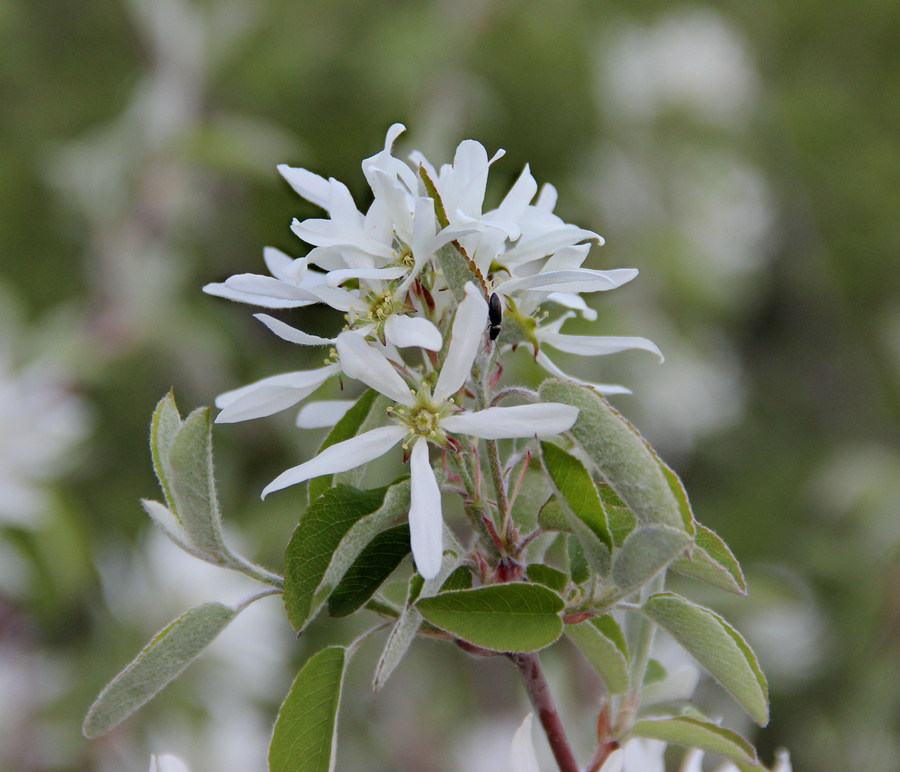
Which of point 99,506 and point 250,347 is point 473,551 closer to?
point 250,347

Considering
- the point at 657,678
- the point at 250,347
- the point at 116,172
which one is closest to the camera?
the point at 657,678

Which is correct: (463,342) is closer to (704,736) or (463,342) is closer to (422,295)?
(422,295)

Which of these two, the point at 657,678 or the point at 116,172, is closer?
the point at 657,678

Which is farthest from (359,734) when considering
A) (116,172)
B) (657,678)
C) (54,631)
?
(657,678)

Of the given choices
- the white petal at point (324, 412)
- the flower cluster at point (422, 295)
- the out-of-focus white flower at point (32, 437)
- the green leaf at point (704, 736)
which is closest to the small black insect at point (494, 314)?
the flower cluster at point (422, 295)

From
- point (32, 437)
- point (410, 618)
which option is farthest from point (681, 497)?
point (32, 437)

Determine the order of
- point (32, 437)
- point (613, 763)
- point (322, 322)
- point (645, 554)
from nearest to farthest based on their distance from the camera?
point (645, 554) < point (613, 763) < point (32, 437) < point (322, 322)
